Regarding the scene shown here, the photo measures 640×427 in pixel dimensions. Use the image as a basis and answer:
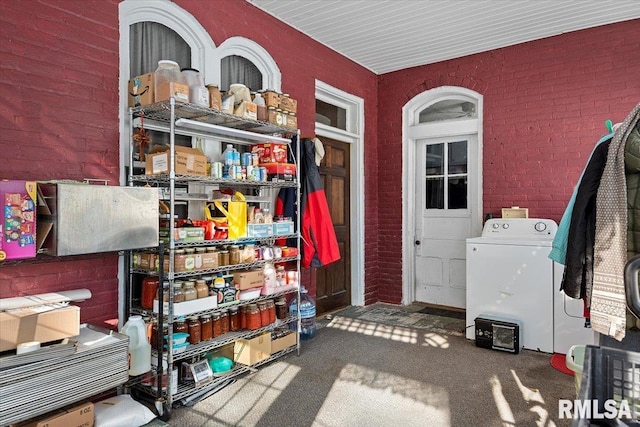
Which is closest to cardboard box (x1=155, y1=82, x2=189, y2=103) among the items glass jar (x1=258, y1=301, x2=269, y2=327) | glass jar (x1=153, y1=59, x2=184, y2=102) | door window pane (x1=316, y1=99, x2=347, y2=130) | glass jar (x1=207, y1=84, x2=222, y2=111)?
glass jar (x1=153, y1=59, x2=184, y2=102)

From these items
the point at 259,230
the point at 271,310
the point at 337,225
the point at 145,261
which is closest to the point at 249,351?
the point at 271,310

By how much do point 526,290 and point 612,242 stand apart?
218 cm

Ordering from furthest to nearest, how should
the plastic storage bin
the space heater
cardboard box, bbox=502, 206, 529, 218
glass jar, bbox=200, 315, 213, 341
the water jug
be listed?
1. cardboard box, bbox=502, 206, 529, 218
2. the water jug
3. the space heater
4. glass jar, bbox=200, 315, 213, 341
5. the plastic storage bin

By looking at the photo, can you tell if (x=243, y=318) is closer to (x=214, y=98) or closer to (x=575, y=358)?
(x=214, y=98)

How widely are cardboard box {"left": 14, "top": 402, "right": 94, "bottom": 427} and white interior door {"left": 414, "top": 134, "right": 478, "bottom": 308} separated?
4.13 metres

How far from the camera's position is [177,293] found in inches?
108

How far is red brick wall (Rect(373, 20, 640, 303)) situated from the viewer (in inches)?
166

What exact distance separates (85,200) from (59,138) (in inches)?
21.7

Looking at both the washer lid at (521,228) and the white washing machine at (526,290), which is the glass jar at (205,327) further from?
the washer lid at (521,228)

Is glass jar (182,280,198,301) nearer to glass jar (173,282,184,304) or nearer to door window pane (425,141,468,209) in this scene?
glass jar (173,282,184,304)

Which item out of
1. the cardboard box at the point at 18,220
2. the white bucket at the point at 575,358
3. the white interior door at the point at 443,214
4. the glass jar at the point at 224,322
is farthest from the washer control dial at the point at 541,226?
the cardboard box at the point at 18,220

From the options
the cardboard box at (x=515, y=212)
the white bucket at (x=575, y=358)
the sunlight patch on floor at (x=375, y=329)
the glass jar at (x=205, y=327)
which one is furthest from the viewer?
the cardboard box at (x=515, y=212)

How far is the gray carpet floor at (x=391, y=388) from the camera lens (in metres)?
2.57

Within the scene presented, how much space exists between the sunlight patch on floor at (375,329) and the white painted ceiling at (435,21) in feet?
9.90
